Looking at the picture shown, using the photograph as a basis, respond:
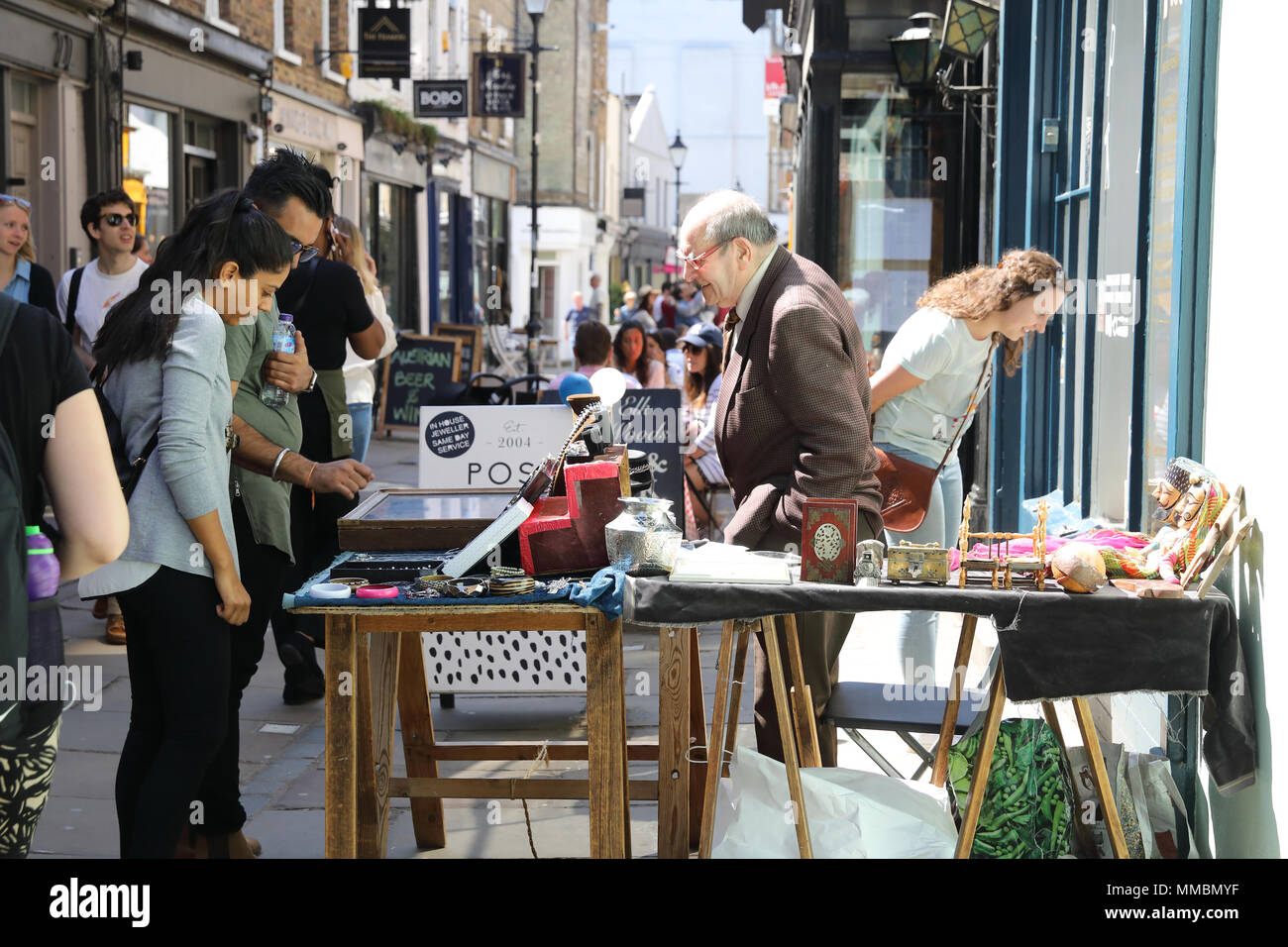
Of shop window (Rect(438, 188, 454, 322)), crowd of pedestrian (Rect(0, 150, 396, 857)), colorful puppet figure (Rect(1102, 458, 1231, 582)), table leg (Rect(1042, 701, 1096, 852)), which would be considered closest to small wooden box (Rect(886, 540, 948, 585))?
colorful puppet figure (Rect(1102, 458, 1231, 582))

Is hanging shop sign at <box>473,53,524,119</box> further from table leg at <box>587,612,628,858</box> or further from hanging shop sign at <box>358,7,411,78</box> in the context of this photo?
table leg at <box>587,612,628,858</box>

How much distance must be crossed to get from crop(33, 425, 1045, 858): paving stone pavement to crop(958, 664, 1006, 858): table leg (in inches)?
46.0

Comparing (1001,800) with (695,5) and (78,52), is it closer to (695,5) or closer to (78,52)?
(78,52)

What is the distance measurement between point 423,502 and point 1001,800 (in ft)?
6.02

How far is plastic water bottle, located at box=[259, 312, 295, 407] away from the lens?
3976 mm

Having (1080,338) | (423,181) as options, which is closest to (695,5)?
(423,181)

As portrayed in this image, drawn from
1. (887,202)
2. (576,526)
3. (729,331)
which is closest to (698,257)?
(729,331)

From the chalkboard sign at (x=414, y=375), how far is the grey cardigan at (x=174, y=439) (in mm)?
11259

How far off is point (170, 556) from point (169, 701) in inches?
14.0

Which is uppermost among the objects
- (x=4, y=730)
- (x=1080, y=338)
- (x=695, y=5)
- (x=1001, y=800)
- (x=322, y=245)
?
(x=695, y=5)

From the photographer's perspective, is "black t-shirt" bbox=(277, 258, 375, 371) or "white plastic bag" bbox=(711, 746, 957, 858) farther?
"black t-shirt" bbox=(277, 258, 375, 371)

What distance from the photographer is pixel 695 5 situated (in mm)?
69000

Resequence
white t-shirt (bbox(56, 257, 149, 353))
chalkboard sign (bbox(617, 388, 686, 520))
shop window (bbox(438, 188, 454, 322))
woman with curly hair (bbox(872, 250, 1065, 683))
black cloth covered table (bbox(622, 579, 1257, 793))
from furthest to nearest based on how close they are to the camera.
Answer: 1. shop window (bbox(438, 188, 454, 322))
2. chalkboard sign (bbox(617, 388, 686, 520))
3. white t-shirt (bbox(56, 257, 149, 353))
4. woman with curly hair (bbox(872, 250, 1065, 683))
5. black cloth covered table (bbox(622, 579, 1257, 793))

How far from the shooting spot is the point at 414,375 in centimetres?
1469
